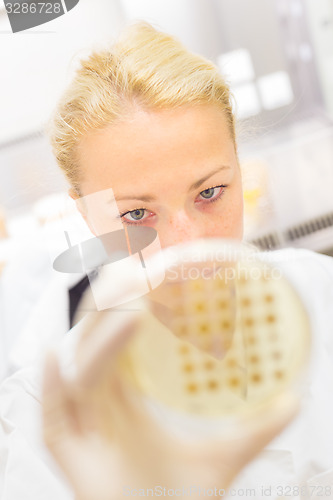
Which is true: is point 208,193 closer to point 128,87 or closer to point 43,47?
point 128,87

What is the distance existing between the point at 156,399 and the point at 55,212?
0.69ft

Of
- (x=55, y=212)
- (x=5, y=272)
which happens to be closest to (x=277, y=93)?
(x=55, y=212)

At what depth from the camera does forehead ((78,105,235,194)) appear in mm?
384

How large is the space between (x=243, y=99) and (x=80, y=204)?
0.66 ft

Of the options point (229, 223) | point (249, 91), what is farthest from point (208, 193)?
point (249, 91)

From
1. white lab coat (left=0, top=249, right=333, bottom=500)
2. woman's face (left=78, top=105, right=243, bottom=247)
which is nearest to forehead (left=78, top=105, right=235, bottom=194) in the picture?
woman's face (left=78, top=105, right=243, bottom=247)

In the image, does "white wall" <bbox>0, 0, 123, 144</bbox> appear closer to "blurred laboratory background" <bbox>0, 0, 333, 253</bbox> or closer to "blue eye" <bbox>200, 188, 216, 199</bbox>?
"blurred laboratory background" <bbox>0, 0, 333, 253</bbox>

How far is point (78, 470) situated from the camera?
376 mm

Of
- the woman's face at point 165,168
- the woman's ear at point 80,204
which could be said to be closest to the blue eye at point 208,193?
the woman's face at point 165,168

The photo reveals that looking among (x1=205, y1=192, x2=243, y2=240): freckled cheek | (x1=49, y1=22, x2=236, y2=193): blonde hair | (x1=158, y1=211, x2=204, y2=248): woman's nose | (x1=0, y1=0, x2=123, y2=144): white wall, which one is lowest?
(x1=205, y1=192, x2=243, y2=240): freckled cheek

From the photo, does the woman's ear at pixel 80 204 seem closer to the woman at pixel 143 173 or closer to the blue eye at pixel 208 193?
the woman at pixel 143 173

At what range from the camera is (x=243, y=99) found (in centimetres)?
48

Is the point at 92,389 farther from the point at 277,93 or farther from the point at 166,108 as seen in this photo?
the point at 277,93

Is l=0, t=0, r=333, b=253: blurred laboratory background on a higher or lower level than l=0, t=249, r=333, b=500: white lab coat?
higher
